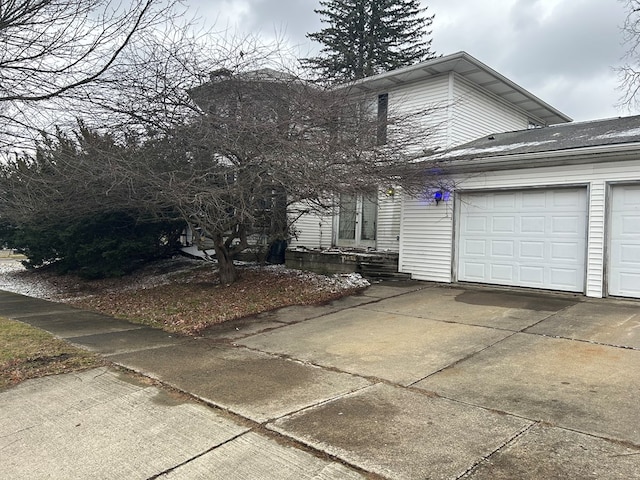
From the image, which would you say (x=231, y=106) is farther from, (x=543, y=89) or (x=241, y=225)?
(x=543, y=89)

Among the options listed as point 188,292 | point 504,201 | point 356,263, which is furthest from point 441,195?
point 188,292

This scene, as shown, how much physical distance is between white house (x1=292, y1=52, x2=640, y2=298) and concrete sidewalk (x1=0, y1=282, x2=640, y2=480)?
2.07 m

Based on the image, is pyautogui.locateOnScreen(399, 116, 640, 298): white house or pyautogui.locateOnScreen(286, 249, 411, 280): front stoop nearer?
pyautogui.locateOnScreen(399, 116, 640, 298): white house

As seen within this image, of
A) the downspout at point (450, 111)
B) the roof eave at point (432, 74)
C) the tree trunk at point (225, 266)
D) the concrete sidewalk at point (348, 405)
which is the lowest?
the concrete sidewalk at point (348, 405)

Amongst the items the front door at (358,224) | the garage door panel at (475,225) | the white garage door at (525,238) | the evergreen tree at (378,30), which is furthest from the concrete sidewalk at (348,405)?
the evergreen tree at (378,30)

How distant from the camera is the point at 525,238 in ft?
32.0

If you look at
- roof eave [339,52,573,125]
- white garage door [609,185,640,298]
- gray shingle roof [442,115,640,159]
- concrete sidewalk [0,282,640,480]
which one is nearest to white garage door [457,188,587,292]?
white garage door [609,185,640,298]

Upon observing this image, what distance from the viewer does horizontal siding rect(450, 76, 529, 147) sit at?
41.3 ft

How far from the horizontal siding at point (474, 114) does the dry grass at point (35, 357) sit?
10.1 meters

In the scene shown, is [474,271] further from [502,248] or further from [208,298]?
[208,298]

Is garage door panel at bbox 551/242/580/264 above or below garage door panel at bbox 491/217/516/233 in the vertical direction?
below

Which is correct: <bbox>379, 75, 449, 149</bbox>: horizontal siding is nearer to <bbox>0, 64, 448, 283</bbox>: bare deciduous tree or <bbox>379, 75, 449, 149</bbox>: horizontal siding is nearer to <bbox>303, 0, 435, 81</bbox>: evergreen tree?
<bbox>0, 64, 448, 283</bbox>: bare deciduous tree

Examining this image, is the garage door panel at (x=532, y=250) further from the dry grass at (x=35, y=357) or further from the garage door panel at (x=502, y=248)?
the dry grass at (x=35, y=357)

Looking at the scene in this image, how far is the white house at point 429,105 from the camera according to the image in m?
12.3
